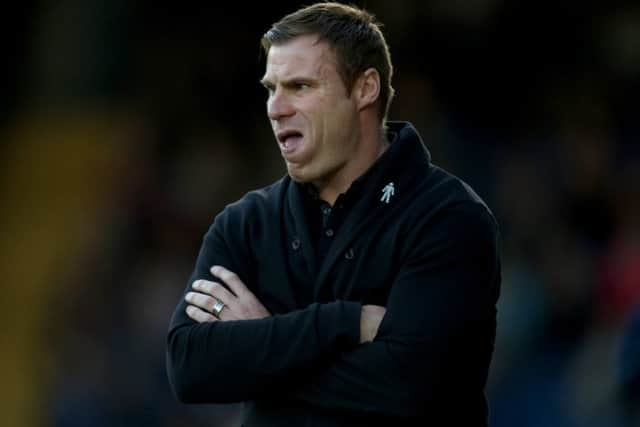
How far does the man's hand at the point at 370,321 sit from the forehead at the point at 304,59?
644 millimetres

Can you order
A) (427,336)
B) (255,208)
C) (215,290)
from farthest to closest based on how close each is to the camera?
(255,208), (215,290), (427,336)

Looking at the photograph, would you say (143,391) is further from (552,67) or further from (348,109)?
(348,109)

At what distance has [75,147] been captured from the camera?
970cm

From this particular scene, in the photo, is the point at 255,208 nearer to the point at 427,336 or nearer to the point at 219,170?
the point at 427,336

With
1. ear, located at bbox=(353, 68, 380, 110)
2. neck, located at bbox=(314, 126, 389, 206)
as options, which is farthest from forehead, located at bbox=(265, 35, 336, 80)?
neck, located at bbox=(314, 126, 389, 206)

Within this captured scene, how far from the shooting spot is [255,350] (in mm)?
3549

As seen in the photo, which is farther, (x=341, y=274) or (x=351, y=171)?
(x=351, y=171)

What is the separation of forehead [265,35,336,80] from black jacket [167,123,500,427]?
295 mm

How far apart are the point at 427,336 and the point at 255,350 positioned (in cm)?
44

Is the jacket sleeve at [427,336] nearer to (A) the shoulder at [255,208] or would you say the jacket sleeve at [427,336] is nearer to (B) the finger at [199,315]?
(B) the finger at [199,315]

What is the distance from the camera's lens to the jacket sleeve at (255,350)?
3.52 meters

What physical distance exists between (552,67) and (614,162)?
3.23ft

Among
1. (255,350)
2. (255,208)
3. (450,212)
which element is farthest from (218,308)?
(450,212)

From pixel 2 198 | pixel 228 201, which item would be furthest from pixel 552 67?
pixel 2 198
